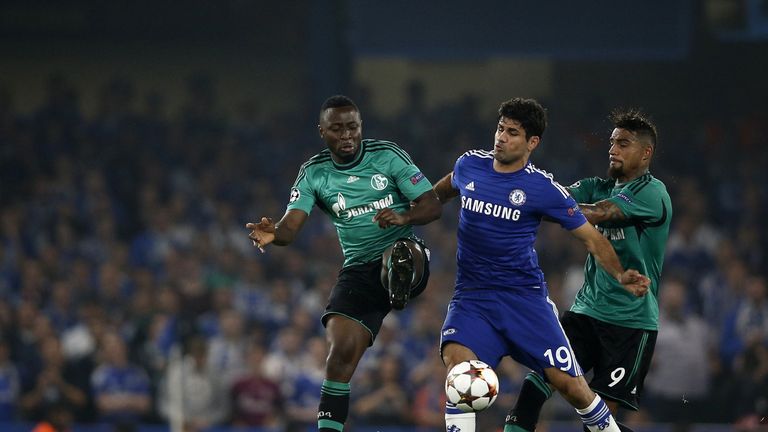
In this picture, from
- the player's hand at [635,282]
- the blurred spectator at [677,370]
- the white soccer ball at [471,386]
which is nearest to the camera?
the white soccer ball at [471,386]

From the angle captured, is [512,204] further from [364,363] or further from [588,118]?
[588,118]

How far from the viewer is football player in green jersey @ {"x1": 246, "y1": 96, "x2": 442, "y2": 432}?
6.44 meters

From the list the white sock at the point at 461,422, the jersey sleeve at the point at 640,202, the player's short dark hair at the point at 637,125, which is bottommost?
the white sock at the point at 461,422

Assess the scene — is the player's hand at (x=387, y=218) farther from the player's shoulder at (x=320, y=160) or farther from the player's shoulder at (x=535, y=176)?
the player's shoulder at (x=320, y=160)

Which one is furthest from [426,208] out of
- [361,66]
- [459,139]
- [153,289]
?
[361,66]

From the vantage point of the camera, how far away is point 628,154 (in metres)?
6.59

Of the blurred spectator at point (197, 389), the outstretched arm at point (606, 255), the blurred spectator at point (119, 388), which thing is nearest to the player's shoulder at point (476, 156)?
the outstretched arm at point (606, 255)

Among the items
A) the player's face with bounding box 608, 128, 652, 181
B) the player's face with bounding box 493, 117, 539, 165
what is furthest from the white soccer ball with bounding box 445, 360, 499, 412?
the player's face with bounding box 608, 128, 652, 181

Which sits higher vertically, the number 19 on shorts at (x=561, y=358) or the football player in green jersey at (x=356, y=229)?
the football player in green jersey at (x=356, y=229)

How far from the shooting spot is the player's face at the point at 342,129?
6652mm

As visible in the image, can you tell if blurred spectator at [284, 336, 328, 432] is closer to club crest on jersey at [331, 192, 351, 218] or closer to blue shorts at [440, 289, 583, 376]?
club crest on jersey at [331, 192, 351, 218]

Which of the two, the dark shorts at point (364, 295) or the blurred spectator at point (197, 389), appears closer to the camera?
the dark shorts at point (364, 295)

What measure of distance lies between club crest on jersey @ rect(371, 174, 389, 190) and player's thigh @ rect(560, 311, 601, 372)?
52.4 inches

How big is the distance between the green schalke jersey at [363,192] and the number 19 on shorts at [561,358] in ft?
3.87
